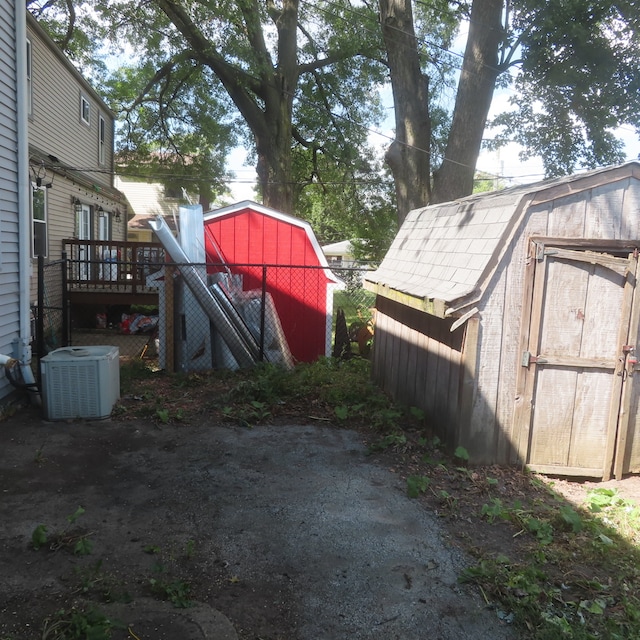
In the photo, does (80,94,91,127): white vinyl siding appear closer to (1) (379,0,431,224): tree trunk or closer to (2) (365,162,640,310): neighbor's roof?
(1) (379,0,431,224): tree trunk

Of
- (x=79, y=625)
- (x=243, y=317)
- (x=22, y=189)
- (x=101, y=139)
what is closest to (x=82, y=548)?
(x=79, y=625)

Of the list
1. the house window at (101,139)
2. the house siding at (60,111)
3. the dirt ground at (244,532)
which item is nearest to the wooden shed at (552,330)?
the dirt ground at (244,532)

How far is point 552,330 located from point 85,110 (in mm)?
15566

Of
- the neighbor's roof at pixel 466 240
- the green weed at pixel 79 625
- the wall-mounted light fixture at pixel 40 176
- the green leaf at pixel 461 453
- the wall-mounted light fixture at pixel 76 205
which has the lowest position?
the green weed at pixel 79 625

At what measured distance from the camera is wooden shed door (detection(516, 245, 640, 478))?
5199 millimetres

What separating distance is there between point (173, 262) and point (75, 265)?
7006 millimetres

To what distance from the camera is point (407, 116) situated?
1152 centimetres

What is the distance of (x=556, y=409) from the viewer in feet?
17.4

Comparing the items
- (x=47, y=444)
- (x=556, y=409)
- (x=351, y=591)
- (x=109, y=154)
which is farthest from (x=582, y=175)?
(x=109, y=154)

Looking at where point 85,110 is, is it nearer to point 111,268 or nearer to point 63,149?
point 63,149

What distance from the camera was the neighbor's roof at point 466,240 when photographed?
5070 mm

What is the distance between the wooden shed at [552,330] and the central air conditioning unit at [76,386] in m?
3.71

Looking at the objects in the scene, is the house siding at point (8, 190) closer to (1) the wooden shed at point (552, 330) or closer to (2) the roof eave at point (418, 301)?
(2) the roof eave at point (418, 301)

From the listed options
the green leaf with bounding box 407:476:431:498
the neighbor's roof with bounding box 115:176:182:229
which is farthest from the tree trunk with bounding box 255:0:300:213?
the neighbor's roof with bounding box 115:176:182:229
